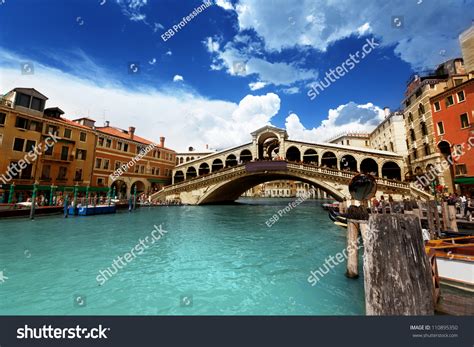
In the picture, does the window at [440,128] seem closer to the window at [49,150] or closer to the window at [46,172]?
the window at [49,150]

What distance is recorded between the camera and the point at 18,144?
19.6 metres

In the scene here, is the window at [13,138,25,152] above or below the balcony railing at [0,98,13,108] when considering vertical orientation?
below

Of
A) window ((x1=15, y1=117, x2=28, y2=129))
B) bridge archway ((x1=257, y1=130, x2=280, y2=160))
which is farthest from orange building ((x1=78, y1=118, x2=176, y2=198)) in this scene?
bridge archway ((x1=257, y1=130, x2=280, y2=160))

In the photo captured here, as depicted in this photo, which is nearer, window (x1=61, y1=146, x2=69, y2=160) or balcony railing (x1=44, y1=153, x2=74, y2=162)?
balcony railing (x1=44, y1=153, x2=74, y2=162)

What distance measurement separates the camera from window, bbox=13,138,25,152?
19.4 metres

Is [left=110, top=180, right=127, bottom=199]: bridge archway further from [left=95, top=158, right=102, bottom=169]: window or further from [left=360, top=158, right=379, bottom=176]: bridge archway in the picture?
[left=360, top=158, right=379, bottom=176]: bridge archway

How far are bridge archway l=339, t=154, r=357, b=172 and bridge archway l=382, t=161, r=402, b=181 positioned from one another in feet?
10.2

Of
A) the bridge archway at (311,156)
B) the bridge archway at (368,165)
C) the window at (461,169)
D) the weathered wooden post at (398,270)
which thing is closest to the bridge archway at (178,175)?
the bridge archway at (311,156)

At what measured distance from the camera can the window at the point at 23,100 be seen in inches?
789

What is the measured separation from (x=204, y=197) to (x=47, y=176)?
55.1 ft

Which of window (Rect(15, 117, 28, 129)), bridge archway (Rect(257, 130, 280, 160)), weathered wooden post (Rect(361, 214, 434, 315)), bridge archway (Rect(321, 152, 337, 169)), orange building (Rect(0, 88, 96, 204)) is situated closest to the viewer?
weathered wooden post (Rect(361, 214, 434, 315))
